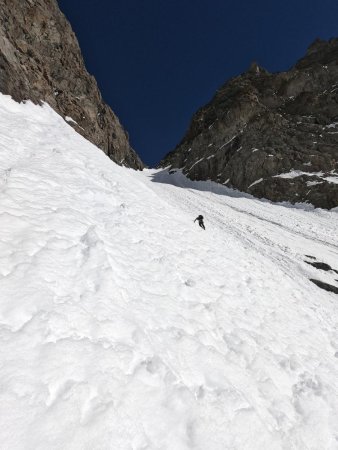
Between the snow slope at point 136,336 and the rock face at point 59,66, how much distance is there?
86.1ft

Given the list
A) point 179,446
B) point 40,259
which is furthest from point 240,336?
point 40,259

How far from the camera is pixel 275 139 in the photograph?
173 feet

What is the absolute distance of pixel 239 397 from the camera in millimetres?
4641

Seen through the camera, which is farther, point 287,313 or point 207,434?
point 287,313

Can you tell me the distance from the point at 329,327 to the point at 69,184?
Result: 31.4 ft

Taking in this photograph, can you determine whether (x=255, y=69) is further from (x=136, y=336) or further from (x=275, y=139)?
(x=136, y=336)

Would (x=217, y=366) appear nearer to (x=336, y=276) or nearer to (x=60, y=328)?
(x=60, y=328)

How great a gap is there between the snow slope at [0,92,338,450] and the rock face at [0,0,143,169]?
26232mm

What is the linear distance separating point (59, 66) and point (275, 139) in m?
38.0

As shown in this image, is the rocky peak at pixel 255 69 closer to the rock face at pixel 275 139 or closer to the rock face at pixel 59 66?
the rock face at pixel 275 139

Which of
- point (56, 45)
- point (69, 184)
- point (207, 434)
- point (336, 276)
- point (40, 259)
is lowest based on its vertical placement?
point (336, 276)

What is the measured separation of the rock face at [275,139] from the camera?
44.7m

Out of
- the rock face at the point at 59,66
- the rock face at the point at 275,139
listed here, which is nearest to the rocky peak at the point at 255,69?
the rock face at the point at 275,139

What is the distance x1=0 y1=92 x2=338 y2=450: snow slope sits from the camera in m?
3.39
